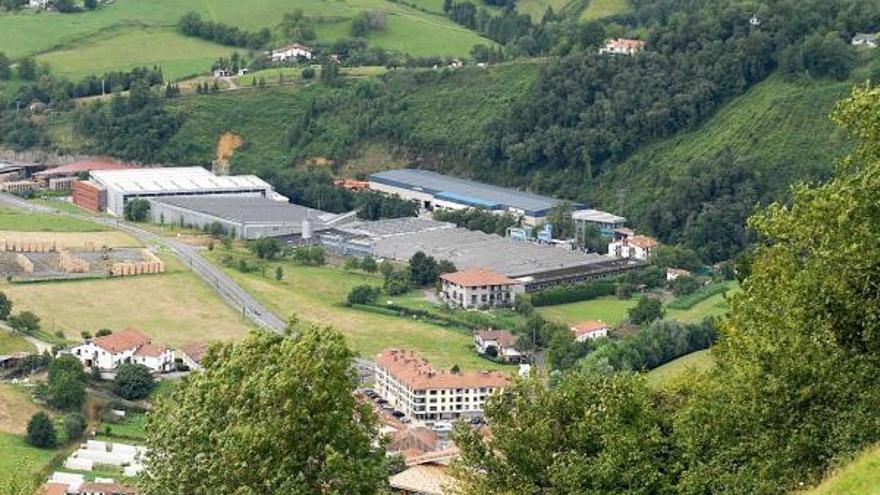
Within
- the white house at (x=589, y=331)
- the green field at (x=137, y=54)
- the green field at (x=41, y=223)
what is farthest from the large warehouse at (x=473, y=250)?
the green field at (x=137, y=54)

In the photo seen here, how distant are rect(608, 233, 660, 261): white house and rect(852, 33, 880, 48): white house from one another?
14975mm

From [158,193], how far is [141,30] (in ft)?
89.5

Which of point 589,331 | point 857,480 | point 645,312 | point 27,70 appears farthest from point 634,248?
point 857,480

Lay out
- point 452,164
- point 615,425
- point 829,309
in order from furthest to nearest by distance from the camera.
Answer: point 452,164 → point 615,425 → point 829,309

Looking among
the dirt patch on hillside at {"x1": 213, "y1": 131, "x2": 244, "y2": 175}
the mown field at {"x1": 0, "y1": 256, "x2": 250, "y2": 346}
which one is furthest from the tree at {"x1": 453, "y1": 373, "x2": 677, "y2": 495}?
the dirt patch on hillside at {"x1": 213, "y1": 131, "x2": 244, "y2": 175}

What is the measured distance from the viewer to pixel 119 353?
166 feet

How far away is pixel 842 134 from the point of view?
7081 centimetres

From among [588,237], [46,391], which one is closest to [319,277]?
[588,237]

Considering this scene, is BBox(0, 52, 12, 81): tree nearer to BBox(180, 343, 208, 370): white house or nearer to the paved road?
the paved road

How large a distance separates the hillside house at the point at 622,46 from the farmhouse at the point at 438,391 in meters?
36.5

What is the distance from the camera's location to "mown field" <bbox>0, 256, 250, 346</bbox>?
181 feet

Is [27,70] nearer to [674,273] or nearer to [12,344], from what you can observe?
[674,273]

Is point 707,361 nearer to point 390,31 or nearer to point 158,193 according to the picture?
point 158,193

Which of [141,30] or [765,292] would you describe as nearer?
[765,292]
